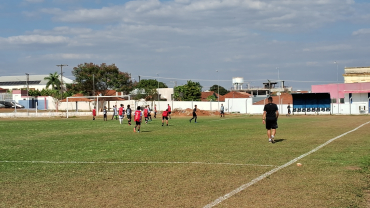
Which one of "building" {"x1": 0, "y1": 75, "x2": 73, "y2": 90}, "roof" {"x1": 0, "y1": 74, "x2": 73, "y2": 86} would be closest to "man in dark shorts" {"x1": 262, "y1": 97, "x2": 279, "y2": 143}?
"building" {"x1": 0, "y1": 75, "x2": 73, "y2": 90}

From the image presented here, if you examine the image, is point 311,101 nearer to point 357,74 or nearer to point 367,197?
point 357,74

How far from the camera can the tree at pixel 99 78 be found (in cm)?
9550

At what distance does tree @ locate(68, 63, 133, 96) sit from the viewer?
95500 mm

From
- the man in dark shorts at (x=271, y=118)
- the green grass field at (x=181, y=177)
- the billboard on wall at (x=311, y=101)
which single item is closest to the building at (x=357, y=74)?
the billboard on wall at (x=311, y=101)

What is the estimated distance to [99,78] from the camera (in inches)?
3777

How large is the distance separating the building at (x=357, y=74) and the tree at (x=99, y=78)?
44.5 m

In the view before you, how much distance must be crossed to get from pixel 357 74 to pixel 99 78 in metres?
51.6

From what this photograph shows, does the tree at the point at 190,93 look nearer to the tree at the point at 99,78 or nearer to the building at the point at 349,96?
the tree at the point at 99,78

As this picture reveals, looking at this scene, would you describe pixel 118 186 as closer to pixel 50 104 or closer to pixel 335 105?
pixel 335 105

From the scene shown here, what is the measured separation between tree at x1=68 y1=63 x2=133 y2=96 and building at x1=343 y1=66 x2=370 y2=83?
4445 cm

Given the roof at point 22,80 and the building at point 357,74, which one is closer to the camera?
the building at point 357,74

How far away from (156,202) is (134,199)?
48cm

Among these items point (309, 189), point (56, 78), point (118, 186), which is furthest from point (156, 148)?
point (56, 78)

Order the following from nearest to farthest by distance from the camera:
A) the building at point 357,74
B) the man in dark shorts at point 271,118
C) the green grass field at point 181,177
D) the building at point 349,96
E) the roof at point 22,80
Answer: the green grass field at point 181,177 < the man in dark shorts at point 271,118 < the building at point 349,96 < the building at point 357,74 < the roof at point 22,80
